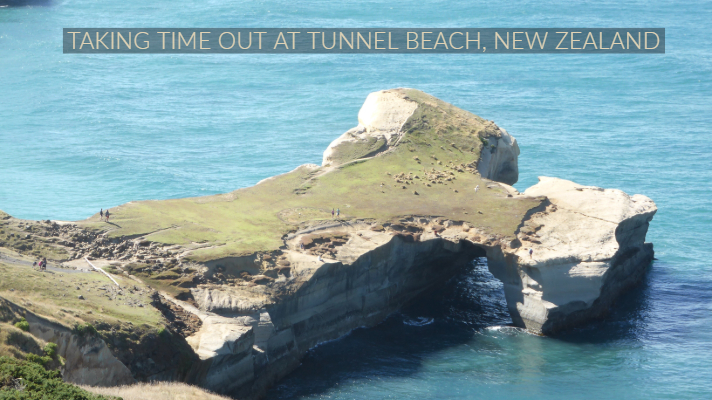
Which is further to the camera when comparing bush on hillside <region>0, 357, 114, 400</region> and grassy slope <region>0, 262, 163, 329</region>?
grassy slope <region>0, 262, 163, 329</region>

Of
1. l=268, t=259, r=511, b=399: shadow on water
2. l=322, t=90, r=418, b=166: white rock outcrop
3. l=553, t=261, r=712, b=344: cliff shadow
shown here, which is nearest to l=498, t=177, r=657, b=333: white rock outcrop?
l=553, t=261, r=712, b=344: cliff shadow

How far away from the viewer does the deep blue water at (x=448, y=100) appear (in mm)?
65438

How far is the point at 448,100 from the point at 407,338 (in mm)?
80032

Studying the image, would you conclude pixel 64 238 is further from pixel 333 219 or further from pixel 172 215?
pixel 333 219

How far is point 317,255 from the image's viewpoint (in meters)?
67.2

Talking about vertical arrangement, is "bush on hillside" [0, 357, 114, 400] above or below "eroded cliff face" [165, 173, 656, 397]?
above

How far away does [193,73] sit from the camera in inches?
6457

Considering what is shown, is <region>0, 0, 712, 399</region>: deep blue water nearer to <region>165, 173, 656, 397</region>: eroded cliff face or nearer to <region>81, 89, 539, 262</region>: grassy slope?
<region>165, 173, 656, 397</region>: eroded cliff face

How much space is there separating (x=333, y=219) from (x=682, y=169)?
61.6m

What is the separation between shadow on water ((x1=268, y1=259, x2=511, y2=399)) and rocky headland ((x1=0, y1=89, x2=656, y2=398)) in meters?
1.22

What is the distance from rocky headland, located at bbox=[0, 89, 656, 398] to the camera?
5716 centimetres

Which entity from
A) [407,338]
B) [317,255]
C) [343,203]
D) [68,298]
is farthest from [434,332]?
[68,298]

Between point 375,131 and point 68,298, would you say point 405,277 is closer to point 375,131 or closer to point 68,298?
point 375,131

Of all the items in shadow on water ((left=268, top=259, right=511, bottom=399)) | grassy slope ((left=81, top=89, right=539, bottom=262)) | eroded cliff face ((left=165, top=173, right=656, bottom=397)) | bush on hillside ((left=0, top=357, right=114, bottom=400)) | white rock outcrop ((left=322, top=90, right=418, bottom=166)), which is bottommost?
shadow on water ((left=268, top=259, right=511, bottom=399))
